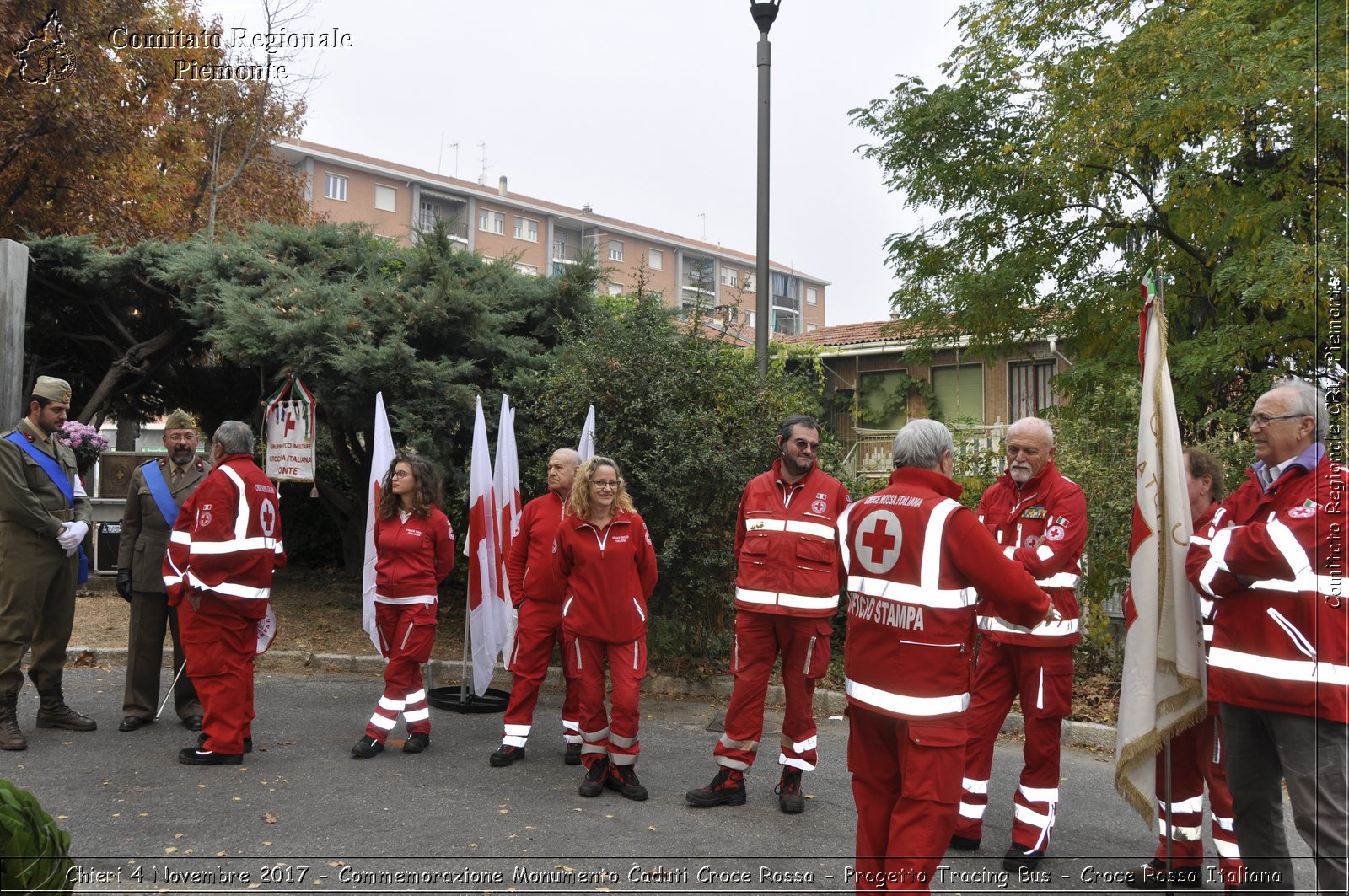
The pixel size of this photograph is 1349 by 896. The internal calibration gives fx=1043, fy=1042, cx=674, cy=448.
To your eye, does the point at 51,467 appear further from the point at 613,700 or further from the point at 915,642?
the point at 915,642

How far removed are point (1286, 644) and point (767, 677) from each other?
2.79m

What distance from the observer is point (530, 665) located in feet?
23.1

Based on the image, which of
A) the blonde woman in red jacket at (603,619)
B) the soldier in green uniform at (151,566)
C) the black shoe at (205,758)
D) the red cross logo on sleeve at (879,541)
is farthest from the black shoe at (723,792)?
the soldier in green uniform at (151,566)

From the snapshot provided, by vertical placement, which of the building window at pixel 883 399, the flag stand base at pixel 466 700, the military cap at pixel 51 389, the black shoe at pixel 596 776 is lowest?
the flag stand base at pixel 466 700

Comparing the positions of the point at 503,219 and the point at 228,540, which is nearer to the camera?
the point at 228,540

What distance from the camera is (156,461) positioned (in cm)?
782

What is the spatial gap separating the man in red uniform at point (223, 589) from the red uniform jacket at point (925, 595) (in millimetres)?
4320

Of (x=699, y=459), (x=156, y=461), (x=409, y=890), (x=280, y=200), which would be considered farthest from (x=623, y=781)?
(x=280, y=200)

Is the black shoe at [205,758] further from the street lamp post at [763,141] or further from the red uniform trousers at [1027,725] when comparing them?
the street lamp post at [763,141]

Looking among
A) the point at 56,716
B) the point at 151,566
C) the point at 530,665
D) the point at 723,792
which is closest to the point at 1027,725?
the point at 723,792

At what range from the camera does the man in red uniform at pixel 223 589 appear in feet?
21.9

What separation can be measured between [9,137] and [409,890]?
16.9m

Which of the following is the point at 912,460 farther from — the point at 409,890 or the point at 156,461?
the point at 156,461

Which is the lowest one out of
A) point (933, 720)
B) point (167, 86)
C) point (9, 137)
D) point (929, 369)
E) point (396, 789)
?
point (396, 789)
